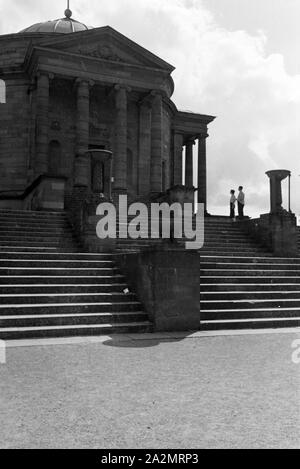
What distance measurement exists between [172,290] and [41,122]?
19.4m

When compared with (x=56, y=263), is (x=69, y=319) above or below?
below

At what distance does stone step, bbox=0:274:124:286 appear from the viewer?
1098 centimetres

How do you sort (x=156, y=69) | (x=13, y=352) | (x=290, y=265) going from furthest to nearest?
(x=156, y=69) → (x=290, y=265) → (x=13, y=352)

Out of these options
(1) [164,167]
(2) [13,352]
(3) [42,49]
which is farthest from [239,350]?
(1) [164,167]

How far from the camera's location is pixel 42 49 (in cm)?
2658


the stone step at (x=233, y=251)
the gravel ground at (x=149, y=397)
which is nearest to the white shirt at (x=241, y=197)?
the stone step at (x=233, y=251)

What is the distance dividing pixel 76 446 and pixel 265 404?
212 cm

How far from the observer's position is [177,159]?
38.5m

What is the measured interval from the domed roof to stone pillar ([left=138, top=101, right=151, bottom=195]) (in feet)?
26.8

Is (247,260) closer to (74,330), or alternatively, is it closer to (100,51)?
(74,330)

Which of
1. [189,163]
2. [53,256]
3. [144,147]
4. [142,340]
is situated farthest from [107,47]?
[142,340]

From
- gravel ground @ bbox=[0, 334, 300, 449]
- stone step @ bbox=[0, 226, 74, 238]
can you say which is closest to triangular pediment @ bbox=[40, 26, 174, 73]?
stone step @ bbox=[0, 226, 74, 238]
